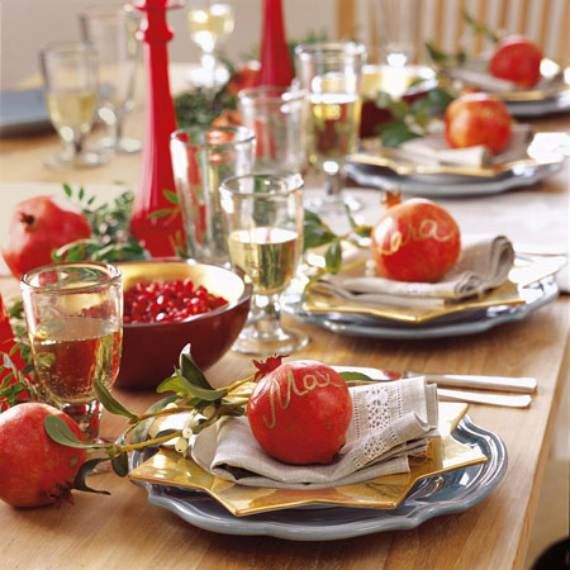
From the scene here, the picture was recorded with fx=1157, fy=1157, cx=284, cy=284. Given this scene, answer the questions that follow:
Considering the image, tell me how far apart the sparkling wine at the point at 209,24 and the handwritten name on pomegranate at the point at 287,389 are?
1.58m

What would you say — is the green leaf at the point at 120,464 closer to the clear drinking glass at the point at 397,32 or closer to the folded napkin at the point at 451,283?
the folded napkin at the point at 451,283

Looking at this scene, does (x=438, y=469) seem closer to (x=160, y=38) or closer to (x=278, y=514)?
(x=278, y=514)

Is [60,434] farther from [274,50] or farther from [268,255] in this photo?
[274,50]

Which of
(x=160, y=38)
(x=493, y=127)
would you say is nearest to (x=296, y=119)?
(x=160, y=38)

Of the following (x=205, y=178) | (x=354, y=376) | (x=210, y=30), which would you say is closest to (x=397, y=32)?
(x=210, y=30)

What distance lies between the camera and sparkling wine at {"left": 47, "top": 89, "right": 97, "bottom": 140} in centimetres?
181

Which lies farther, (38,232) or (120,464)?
(38,232)

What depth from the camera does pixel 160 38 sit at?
1.37 m

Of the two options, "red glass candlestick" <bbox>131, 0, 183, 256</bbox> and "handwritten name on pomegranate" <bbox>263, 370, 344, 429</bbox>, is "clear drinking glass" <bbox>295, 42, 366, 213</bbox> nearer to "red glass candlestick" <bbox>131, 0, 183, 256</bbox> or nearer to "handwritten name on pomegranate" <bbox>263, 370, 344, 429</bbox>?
"red glass candlestick" <bbox>131, 0, 183, 256</bbox>

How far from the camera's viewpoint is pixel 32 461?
2.60 ft

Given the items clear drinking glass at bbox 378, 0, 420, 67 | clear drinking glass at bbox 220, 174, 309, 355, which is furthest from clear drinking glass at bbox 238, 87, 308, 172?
clear drinking glass at bbox 378, 0, 420, 67

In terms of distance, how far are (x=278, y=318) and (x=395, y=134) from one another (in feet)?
2.28

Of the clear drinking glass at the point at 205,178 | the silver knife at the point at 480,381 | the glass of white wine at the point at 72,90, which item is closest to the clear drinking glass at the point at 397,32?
the glass of white wine at the point at 72,90

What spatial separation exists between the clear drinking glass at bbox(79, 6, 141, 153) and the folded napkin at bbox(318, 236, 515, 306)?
83 centimetres
